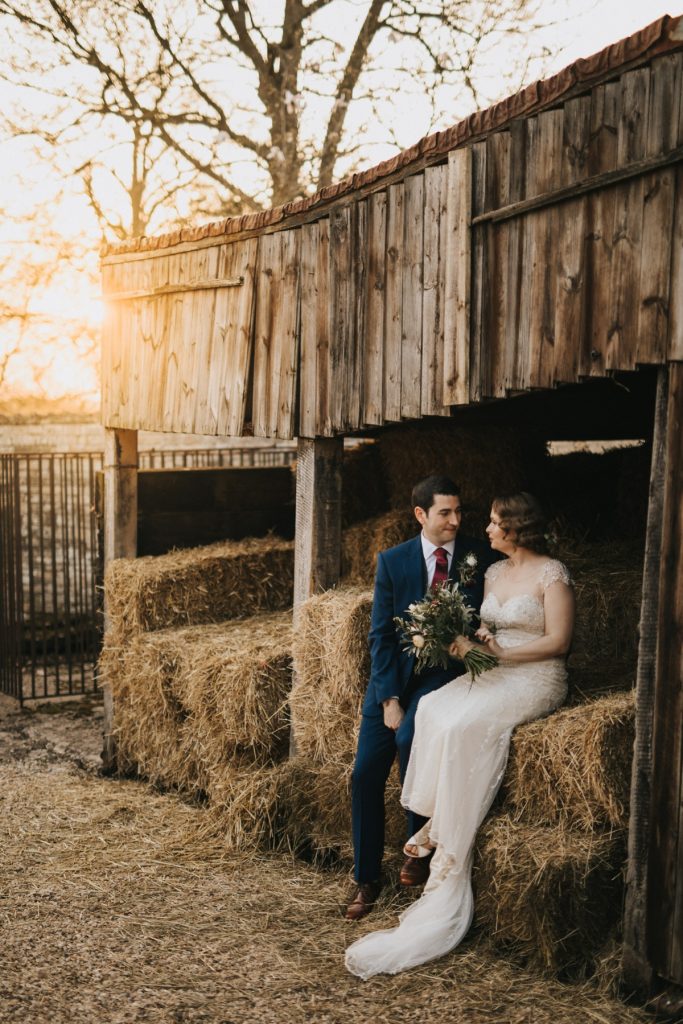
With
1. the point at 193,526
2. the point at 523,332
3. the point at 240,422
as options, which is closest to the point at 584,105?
the point at 523,332

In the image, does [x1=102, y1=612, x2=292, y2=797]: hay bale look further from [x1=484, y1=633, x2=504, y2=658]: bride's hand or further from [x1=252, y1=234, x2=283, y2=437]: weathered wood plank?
[x1=484, y1=633, x2=504, y2=658]: bride's hand

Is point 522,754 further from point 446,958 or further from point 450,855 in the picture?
point 446,958

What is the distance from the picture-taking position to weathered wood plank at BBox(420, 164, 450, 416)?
528cm

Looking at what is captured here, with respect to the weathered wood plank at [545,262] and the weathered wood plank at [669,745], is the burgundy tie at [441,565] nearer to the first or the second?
the weathered wood plank at [545,262]

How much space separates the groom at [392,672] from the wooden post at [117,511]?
3641mm

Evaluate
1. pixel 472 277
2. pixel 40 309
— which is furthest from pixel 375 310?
pixel 40 309

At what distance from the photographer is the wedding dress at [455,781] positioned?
15.5ft

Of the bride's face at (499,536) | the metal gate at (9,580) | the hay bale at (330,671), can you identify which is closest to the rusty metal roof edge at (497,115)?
the bride's face at (499,536)

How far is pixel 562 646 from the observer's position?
5.02 m

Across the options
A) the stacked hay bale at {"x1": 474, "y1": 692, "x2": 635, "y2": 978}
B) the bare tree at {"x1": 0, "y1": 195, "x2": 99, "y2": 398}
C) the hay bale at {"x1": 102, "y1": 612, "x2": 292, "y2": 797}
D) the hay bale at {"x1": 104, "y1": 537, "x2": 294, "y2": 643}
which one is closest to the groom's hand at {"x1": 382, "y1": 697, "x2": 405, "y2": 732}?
the stacked hay bale at {"x1": 474, "y1": 692, "x2": 635, "y2": 978}

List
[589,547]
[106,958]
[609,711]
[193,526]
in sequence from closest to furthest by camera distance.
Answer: [609,711] < [106,958] < [589,547] < [193,526]

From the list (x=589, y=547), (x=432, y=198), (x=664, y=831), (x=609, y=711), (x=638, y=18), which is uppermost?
(x=638, y=18)

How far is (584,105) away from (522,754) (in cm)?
291

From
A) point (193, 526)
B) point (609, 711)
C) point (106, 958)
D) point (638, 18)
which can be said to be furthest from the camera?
point (638, 18)
